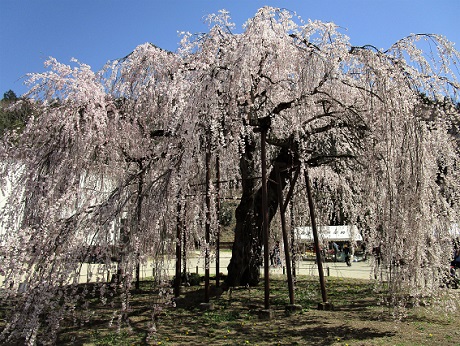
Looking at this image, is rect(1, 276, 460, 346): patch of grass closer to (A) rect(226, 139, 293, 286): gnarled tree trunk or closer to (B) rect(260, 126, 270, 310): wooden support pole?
(B) rect(260, 126, 270, 310): wooden support pole

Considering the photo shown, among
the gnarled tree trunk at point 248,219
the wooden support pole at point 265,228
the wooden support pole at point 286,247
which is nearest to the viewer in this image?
the wooden support pole at point 265,228

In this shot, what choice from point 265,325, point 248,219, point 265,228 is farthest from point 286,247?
point 248,219

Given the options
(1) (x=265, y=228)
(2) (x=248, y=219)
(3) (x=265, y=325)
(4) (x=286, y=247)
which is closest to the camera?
(3) (x=265, y=325)

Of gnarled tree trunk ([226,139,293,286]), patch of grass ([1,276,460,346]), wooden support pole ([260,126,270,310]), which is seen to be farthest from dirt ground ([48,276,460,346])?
gnarled tree trunk ([226,139,293,286])

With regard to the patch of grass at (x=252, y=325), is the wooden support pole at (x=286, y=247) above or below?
above

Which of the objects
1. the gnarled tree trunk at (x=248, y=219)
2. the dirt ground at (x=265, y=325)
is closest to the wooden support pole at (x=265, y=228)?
the dirt ground at (x=265, y=325)

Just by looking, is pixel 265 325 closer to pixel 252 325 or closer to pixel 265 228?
pixel 252 325

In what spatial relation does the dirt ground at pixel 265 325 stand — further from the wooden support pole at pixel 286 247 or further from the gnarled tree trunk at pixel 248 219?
the gnarled tree trunk at pixel 248 219

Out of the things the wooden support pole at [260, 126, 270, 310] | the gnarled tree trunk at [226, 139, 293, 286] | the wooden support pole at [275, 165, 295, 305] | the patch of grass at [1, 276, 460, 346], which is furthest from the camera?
the gnarled tree trunk at [226, 139, 293, 286]

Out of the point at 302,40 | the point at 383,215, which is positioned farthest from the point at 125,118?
the point at 383,215

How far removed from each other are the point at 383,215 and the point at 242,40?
3.36m

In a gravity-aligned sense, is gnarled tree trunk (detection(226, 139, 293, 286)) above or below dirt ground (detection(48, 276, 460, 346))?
above

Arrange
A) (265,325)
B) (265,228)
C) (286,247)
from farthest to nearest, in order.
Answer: (286,247) < (265,228) < (265,325)

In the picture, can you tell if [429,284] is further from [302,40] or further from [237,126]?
[302,40]
